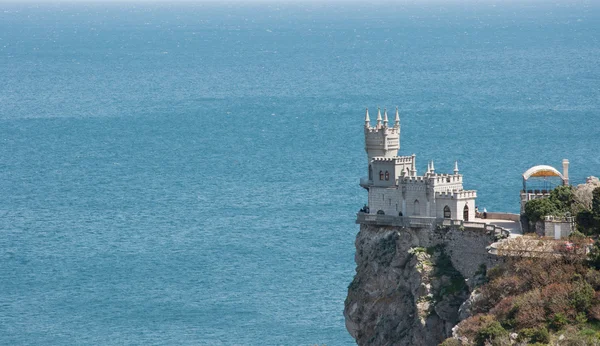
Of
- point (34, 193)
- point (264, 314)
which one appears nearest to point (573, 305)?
point (264, 314)

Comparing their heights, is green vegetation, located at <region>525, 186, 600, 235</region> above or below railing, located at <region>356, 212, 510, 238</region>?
above

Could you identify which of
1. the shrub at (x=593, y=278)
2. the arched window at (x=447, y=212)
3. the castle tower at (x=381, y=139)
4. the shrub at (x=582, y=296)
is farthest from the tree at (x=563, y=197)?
the castle tower at (x=381, y=139)

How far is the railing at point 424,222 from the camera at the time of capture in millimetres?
88625

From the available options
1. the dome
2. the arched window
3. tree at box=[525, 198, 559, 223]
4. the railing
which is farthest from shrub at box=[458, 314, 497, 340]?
the dome

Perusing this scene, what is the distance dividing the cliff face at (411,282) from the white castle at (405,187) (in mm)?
1320

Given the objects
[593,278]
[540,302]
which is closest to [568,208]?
[593,278]

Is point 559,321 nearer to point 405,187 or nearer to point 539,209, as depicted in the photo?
point 539,209

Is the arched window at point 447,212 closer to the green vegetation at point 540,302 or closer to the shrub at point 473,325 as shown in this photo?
the green vegetation at point 540,302

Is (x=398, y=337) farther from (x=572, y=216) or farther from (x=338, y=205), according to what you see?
(x=338, y=205)

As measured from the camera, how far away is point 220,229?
157750 millimetres

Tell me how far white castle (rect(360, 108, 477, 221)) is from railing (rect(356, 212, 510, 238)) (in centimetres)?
60

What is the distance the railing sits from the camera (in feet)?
291

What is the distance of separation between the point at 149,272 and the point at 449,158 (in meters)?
51.0

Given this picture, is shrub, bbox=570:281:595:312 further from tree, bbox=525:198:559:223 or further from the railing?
the railing
